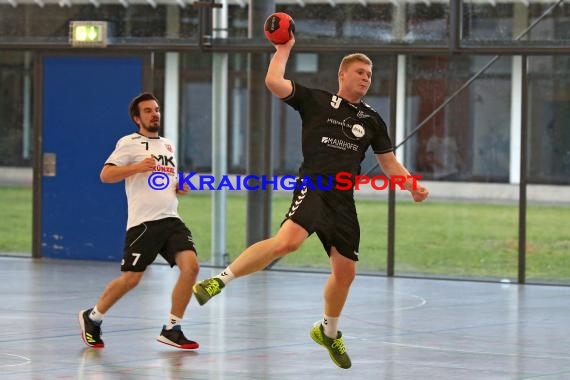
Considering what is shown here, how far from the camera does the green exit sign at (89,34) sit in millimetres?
19250

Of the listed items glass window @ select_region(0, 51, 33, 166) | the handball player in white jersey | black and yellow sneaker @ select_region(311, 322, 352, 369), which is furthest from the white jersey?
glass window @ select_region(0, 51, 33, 166)

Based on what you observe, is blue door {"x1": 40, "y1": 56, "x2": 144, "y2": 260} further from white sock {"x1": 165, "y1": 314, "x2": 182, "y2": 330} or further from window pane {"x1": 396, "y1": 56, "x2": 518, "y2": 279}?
white sock {"x1": 165, "y1": 314, "x2": 182, "y2": 330}

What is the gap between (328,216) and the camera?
992 centimetres

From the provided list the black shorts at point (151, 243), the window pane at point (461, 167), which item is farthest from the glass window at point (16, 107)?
the black shorts at point (151, 243)

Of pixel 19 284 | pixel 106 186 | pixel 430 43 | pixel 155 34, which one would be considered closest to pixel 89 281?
pixel 19 284

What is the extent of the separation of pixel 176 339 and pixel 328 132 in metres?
2.17

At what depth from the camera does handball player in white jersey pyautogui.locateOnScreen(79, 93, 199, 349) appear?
36.4 ft

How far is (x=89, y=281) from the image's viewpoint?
1689 cm

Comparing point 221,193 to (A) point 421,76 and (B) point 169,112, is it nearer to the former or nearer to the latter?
(B) point 169,112

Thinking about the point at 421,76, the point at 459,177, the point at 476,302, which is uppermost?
the point at 421,76

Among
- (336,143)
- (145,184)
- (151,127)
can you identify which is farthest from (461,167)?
(336,143)

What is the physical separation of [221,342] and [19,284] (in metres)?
5.41

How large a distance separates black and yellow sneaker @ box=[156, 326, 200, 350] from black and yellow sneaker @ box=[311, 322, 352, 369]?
118cm

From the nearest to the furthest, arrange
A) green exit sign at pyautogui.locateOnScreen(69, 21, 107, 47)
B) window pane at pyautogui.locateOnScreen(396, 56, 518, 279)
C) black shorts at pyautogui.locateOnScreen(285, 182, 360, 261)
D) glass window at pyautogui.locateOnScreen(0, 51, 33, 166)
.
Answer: black shorts at pyautogui.locateOnScreen(285, 182, 360, 261) < window pane at pyautogui.locateOnScreen(396, 56, 518, 279) < green exit sign at pyautogui.locateOnScreen(69, 21, 107, 47) < glass window at pyautogui.locateOnScreen(0, 51, 33, 166)
